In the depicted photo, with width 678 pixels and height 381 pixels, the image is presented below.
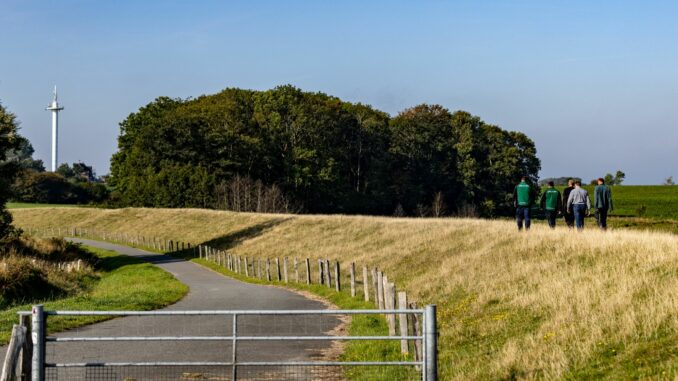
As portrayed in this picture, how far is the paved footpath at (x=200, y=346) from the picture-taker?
14469mm

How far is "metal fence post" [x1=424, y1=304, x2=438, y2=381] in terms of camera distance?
10.8 metres

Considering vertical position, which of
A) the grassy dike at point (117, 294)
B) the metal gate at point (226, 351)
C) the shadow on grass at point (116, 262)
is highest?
the metal gate at point (226, 351)

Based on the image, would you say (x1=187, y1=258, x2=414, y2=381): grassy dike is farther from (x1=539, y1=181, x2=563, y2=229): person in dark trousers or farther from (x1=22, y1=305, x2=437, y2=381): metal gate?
(x1=539, y1=181, x2=563, y2=229): person in dark trousers

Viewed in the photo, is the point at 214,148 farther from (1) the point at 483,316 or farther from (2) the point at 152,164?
(1) the point at 483,316

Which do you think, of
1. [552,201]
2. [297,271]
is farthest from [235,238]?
[552,201]

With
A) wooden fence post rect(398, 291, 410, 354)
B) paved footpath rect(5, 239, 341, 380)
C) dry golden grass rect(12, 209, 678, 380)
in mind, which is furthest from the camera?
wooden fence post rect(398, 291, 410, 354)

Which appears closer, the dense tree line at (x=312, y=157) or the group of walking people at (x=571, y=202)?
the group of walking people at (x=571, y=202)

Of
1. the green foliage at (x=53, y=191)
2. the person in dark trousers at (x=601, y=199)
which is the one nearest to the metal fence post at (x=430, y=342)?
the person in dark trousers at (x=601, y=199)

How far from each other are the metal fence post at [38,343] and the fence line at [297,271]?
634cm

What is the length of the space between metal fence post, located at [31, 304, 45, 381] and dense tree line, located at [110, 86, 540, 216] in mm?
85377

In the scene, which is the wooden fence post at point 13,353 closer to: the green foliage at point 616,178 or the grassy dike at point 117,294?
the grassy dike at point 117,294

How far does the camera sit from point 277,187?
9981cm

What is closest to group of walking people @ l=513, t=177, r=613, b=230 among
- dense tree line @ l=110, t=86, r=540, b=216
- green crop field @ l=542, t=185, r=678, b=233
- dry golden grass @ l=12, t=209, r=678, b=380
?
dry golden grass @ l=12, t=209, r=678, b=380

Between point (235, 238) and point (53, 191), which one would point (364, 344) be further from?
point (53, 191)
